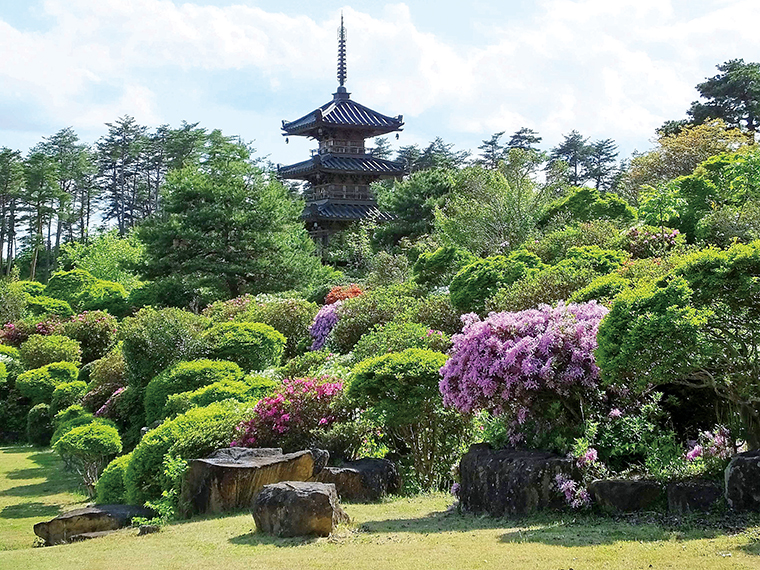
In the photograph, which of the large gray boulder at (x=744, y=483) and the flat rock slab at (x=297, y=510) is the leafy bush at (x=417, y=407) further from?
the large gray boulder at (x=744, y=483)

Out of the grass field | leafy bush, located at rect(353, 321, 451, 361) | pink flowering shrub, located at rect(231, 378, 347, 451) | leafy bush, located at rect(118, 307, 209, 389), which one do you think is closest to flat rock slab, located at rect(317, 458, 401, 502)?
the grass field

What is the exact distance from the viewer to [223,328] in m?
16.4

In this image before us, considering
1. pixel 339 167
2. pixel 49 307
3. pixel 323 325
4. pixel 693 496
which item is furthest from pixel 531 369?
pixel 339 167

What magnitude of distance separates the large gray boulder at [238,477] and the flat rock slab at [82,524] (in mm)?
663

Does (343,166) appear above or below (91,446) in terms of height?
above

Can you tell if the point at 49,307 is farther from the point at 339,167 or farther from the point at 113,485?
the point at 113,485

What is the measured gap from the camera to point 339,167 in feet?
123

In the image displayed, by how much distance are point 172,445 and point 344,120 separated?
29.8 meters

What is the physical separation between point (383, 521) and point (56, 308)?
2420cm

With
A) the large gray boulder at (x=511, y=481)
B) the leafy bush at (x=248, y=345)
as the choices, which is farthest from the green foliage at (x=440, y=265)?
the large gray boulder at (x=511, y=481)

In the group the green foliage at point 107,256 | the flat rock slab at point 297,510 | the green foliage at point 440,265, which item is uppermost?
the green foliage at point 107,256

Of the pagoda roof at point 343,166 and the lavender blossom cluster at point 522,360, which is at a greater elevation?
the pagoda roof at point 343,166

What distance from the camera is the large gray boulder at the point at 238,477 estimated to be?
8523 millimetres

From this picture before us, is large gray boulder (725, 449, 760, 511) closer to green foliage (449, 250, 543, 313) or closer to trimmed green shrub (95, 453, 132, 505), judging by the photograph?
green foliage (449, 250, 543, 313)
